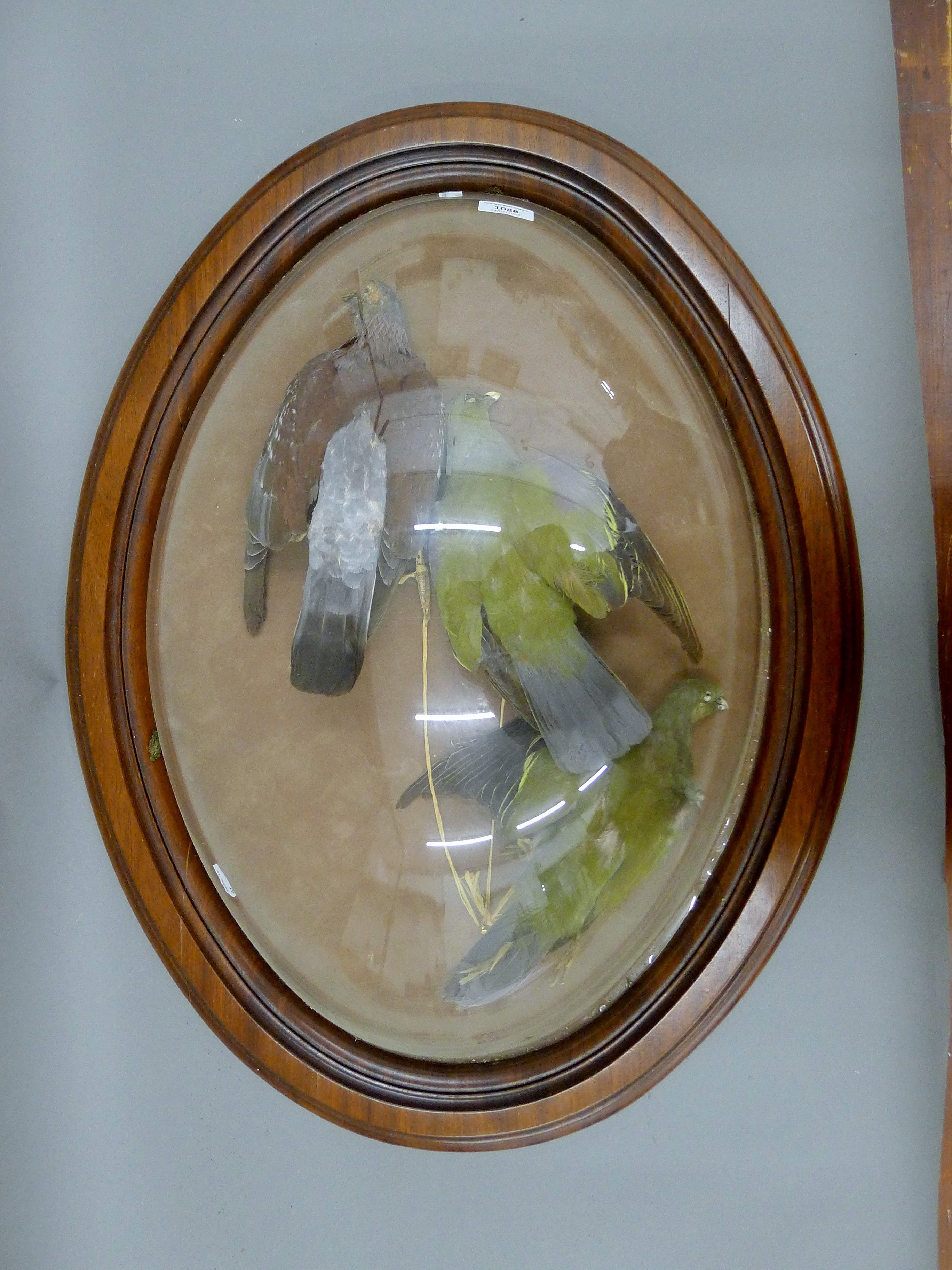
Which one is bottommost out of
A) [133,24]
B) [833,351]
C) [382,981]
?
[382,981]

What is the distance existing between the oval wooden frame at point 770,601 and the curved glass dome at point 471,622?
15 millimetres

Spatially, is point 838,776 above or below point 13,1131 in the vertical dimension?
above

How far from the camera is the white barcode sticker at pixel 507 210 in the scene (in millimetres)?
416

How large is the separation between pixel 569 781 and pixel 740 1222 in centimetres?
36

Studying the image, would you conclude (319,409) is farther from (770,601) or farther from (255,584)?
(770,601)

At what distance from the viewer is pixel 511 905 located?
401 mm

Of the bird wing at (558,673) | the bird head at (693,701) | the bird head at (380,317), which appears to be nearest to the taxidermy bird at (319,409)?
the bird head at (380,317)

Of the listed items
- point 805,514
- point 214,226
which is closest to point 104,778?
point 214,226

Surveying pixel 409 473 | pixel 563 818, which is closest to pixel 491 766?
pixel 563 818

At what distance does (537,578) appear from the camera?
38cm

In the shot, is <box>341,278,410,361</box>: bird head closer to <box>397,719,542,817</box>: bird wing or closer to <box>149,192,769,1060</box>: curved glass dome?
<box>149,192,769,1060</box>: curved glass dome

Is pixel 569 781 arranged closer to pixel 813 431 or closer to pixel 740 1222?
pixel 813 431

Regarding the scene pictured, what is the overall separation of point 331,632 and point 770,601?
251 millimetres

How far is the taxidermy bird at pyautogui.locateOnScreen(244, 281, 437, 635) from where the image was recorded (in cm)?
40
